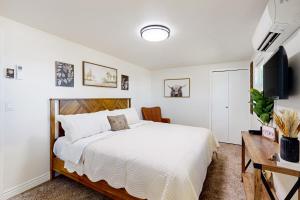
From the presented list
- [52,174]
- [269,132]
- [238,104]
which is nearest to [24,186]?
[52,174]

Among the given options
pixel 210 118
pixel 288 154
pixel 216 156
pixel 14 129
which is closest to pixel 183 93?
pixel 210 118

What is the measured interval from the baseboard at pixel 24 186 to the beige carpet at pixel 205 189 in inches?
2.6

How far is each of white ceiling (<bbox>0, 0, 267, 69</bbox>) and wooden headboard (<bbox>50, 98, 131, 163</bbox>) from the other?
1.06 metres

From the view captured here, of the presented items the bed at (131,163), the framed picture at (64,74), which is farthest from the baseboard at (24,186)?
the framed picture at (64,74)

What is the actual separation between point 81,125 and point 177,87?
3194mm

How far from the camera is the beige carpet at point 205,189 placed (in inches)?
72.6

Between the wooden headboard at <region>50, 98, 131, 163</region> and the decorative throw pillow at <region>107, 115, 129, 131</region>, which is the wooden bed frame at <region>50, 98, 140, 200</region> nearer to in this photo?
the wooden headboard at <region>50, 98, 131, 163</region>

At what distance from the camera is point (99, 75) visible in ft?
10.3

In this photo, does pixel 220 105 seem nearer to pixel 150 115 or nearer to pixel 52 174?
pixel 150 115

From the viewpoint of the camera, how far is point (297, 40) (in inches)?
51.1

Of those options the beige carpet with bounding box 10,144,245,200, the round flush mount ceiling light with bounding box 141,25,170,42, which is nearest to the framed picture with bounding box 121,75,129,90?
the round flush mount ceiling light with bounding box 141,25,170,42

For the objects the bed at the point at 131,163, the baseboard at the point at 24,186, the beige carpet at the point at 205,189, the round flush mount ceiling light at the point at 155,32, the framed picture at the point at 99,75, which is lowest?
the beige carpet at the point at 205,189

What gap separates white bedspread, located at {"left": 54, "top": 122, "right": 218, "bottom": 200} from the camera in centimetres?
128

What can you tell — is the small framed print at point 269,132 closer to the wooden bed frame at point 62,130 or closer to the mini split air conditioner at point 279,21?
the mini split air conditioner at point 279,21
